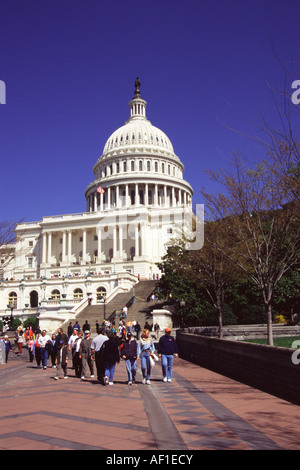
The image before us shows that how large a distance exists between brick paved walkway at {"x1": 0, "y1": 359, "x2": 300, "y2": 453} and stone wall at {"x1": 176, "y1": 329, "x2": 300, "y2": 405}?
0.30m

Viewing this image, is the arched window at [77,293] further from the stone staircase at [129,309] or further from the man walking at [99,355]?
the man walking at [99,355]

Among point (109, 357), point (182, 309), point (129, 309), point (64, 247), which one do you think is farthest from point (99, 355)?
point (64, 247)

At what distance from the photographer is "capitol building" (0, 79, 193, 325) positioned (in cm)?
6594

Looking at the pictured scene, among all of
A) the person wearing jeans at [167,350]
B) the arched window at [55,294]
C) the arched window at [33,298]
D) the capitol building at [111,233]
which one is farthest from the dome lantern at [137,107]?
the person wearing jeans at [167,350]

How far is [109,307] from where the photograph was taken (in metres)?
48.8

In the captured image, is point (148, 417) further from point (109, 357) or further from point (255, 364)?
point (109, 357)

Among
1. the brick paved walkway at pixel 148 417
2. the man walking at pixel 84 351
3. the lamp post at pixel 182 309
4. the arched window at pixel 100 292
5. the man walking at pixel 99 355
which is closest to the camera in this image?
the brick paved walkway at pixel 148 417

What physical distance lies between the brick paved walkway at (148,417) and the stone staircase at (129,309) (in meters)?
26.1

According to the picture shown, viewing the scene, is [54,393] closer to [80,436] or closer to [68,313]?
[80,436]

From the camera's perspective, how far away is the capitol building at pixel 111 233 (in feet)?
216

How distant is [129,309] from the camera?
46531 mm

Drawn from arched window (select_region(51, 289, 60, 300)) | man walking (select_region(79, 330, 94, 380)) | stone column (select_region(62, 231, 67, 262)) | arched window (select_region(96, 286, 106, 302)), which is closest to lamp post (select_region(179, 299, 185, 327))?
man walking (select_region(79, 330, 94, 380))
